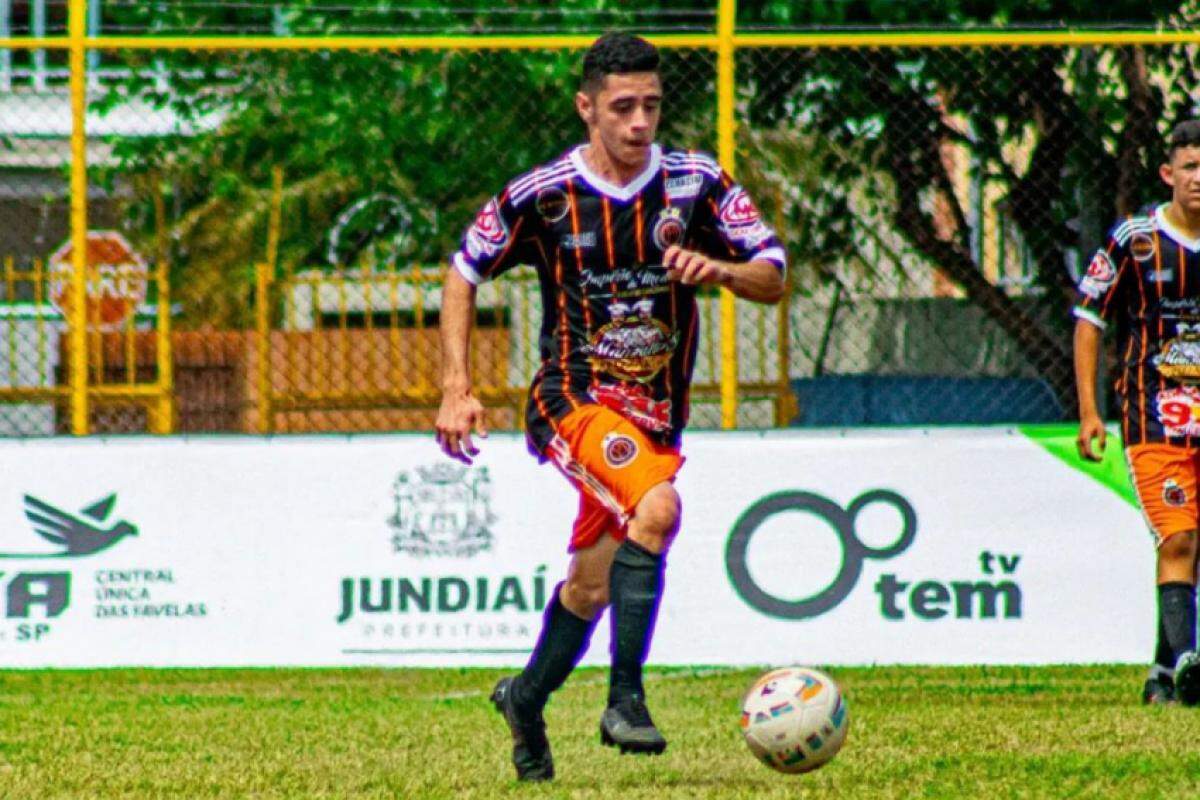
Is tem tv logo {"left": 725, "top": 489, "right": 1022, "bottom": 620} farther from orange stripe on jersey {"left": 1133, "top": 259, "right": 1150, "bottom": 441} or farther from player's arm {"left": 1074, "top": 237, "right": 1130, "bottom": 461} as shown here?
orange stripe on jersey {"left": 1133, "top": 259, "right": 1150, "bottom": 441}

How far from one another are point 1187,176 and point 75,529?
15.8 feet

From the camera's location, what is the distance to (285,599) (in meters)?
9.63

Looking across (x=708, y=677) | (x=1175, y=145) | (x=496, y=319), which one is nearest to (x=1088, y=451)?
(x=1175, y=145)

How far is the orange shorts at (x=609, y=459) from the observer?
228 inches

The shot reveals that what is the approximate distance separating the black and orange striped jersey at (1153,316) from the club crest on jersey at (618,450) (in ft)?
9.05

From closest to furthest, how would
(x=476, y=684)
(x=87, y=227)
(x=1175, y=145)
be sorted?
(x=1175, y=145), (x=476, y=684), (x=87, y=227)

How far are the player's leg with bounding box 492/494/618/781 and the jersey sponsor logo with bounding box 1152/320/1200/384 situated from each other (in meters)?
2.68

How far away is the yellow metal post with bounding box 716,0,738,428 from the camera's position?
9836 millimetres

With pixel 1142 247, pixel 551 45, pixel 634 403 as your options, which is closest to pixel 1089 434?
pixel 1142 247

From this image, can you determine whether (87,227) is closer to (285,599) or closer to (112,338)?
(112,338)

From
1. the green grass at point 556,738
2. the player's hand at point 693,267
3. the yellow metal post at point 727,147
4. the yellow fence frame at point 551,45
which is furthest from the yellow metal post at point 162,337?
the player's hand at point 693,267

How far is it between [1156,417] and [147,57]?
521 cm

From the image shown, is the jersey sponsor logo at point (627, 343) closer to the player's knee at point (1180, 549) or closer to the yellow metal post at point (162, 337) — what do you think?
the player's knee at point (1180, 549)

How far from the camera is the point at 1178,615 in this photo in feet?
25.6
